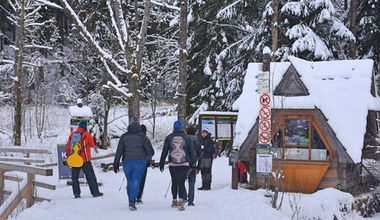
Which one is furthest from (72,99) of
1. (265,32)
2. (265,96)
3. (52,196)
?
(265,96)

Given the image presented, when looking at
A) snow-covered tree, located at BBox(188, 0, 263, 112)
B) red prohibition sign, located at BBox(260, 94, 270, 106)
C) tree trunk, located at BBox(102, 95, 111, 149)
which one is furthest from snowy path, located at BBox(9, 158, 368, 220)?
tree trunk, located at BBox(102, 95, 111, 149)

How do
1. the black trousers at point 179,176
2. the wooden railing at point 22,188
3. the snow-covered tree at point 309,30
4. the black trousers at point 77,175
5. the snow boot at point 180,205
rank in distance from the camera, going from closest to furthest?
the wooden railing at point 22,188
the snow boot at point 180,205
the black trousers at point 179,176
the black trousers at point 77,175
the snow-covered tree at point 309,30

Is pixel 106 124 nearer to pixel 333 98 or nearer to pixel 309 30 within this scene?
pixel 309 30

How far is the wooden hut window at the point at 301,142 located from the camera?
13.3 m

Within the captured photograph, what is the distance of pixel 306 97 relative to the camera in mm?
13109

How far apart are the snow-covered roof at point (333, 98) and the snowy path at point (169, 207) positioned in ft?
6.26

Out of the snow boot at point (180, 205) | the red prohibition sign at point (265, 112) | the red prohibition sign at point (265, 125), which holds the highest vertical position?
the red prohibition sign at point (265, 112)

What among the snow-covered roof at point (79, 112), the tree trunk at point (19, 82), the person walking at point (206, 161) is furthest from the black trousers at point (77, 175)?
the tree trunk at point (19, 82)

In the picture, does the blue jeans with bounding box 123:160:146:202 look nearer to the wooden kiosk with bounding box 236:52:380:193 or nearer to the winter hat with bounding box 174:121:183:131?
the winter hat with bounding box 174:121:183:131

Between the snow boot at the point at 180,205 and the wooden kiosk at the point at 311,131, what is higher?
the wooden kiosk at the point at 311,131

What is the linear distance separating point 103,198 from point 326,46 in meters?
13.4

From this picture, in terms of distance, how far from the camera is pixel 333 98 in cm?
Result: 1409

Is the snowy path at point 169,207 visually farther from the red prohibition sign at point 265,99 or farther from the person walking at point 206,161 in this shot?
the red prohibition sign at point 265,99

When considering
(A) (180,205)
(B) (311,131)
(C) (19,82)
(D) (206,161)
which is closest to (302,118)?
(B) (311,131)
